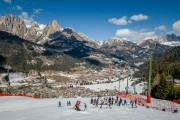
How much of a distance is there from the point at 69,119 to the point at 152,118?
1300 cm

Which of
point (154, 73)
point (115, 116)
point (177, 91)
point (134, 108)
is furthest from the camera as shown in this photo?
point (154, 73)

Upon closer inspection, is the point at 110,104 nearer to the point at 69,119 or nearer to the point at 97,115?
the point at 97,115

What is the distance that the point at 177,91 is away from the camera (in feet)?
324

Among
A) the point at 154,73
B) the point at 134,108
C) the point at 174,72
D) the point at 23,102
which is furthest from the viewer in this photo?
the point at 174,72

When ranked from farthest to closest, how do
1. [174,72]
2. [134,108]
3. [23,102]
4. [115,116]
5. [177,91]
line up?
[174,72] < [177,91] < [23,102] < [134,108] < [115,116]

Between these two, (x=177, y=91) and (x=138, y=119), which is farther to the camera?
(x=177, y=91)

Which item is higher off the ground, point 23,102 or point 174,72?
point 174,72

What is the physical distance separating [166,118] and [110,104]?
1790cm

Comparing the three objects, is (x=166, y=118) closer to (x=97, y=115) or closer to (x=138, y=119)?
(x=138, y=119)

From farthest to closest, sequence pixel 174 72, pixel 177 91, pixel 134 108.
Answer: pixel 174 72 → pixel 177 91 → pixel 134 108

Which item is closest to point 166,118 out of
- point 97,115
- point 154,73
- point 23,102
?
point 97,115

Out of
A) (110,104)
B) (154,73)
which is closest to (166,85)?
(154,73)

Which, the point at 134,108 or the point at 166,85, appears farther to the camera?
the point at 166,85

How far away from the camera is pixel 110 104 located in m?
60.3
